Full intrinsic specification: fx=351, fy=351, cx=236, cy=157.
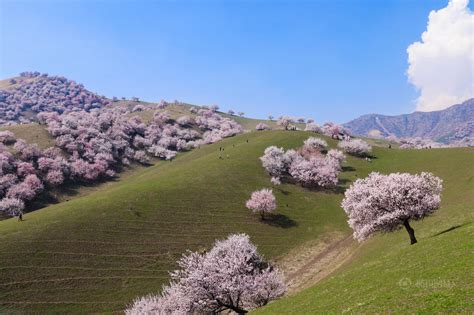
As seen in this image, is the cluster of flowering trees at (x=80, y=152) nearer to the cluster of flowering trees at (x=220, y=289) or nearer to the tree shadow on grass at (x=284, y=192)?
the tree shadow on grass at (x=284, y=192)

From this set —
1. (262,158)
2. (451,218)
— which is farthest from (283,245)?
(262,158)

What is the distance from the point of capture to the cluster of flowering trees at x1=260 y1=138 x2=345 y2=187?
Answer: 348 feet

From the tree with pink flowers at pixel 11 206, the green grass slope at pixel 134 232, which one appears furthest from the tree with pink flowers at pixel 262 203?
the tree with pink flowers at pixel 11 206

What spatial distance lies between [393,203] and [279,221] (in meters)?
42.1

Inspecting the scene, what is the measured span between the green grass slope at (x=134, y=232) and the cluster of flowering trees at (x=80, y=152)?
32388 mm

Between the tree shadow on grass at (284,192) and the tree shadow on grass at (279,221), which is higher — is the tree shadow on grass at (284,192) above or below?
above

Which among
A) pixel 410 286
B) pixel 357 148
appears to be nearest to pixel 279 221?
pixel 357 148

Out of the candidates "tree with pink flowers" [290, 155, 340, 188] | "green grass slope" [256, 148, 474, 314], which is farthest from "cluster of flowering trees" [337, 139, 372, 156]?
"green grass slope" [256, 148, 474, 314]

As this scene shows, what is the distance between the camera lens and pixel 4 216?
93.9 meters

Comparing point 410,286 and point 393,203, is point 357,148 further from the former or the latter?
point 410,286

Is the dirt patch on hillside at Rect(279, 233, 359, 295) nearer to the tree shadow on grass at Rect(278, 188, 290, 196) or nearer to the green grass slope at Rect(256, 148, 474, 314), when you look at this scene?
the green grass slope at Rect(256, 148, 474, 314)

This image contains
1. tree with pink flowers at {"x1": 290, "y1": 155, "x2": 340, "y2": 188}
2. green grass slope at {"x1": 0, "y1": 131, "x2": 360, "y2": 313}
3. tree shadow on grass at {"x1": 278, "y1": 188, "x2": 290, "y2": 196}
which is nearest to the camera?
green grass slope at {"x1": 0, "y1": 131, "x2": 360, "y2": 313}

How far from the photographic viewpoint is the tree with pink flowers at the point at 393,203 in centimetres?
4431

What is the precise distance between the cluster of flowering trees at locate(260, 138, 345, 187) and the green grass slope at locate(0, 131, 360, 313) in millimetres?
5190
